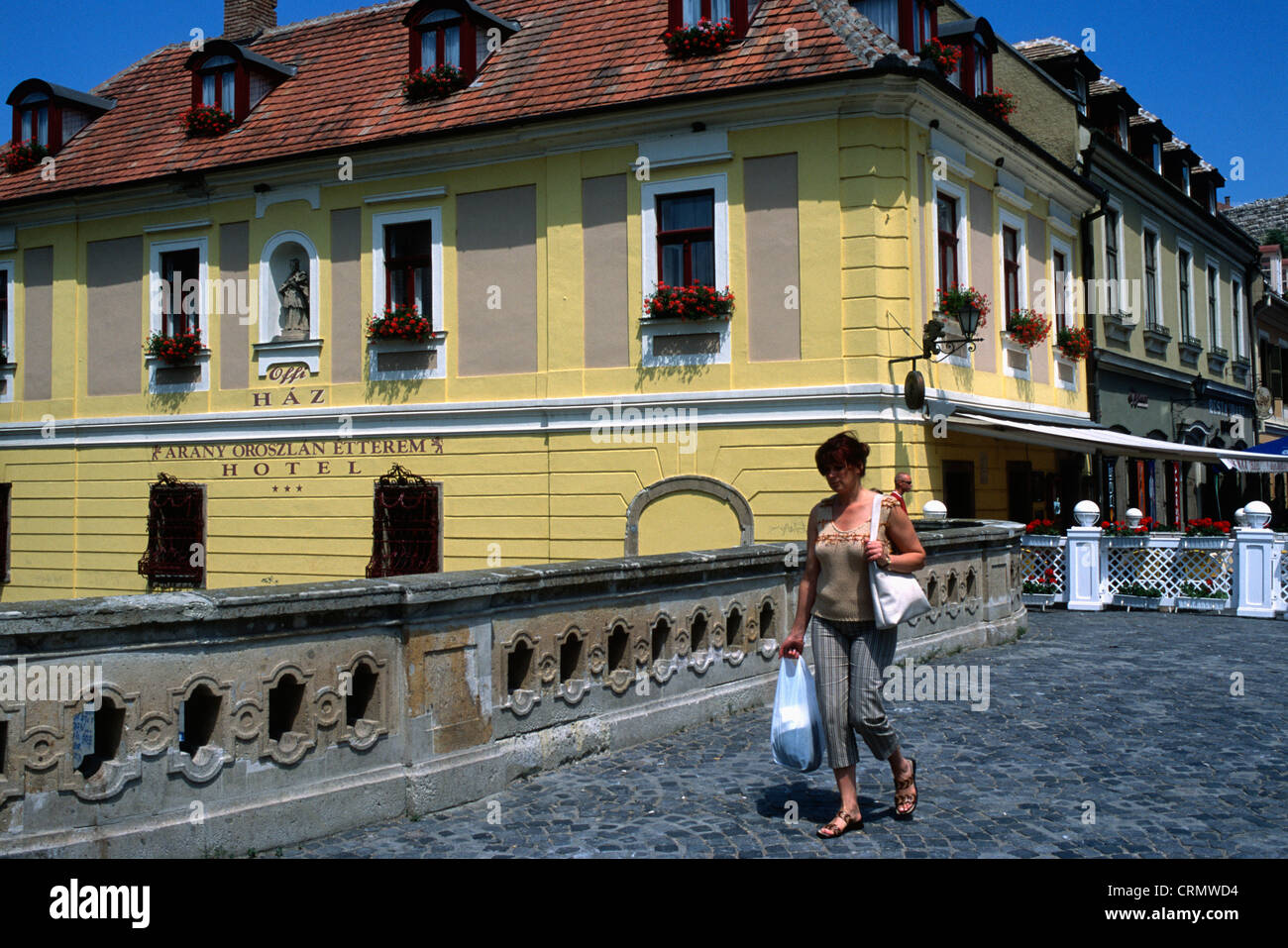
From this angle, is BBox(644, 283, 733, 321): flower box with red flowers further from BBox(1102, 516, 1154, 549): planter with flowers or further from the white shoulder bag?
the white shoulder bag

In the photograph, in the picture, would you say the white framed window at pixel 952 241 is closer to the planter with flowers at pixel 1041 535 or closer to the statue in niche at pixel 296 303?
the planter with flowers at pixel 1041 535

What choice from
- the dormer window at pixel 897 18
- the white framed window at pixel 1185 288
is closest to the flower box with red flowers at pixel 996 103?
the dormer window at pixel 897 18

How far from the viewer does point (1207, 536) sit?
1616cm

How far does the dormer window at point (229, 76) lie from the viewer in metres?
20.7

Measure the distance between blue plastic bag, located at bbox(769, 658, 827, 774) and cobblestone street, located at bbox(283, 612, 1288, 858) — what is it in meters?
0.37

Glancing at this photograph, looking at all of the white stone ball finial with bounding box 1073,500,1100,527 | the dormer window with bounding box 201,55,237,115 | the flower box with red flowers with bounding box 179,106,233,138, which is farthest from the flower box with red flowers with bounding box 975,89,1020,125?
the dormer window with bounding box 201,55,237,115

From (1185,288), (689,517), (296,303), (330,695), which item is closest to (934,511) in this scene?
(689,517)

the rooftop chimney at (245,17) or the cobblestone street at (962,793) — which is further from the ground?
the rooftop chimney at (245,17)

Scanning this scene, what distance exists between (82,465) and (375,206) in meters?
7.39

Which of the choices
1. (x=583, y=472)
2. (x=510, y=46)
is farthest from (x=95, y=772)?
(x=510, y=46)

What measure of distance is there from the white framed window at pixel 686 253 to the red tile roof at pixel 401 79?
1265mm

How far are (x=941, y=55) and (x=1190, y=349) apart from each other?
14075 mm

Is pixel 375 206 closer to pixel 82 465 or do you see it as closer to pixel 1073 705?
pixel 82 465
